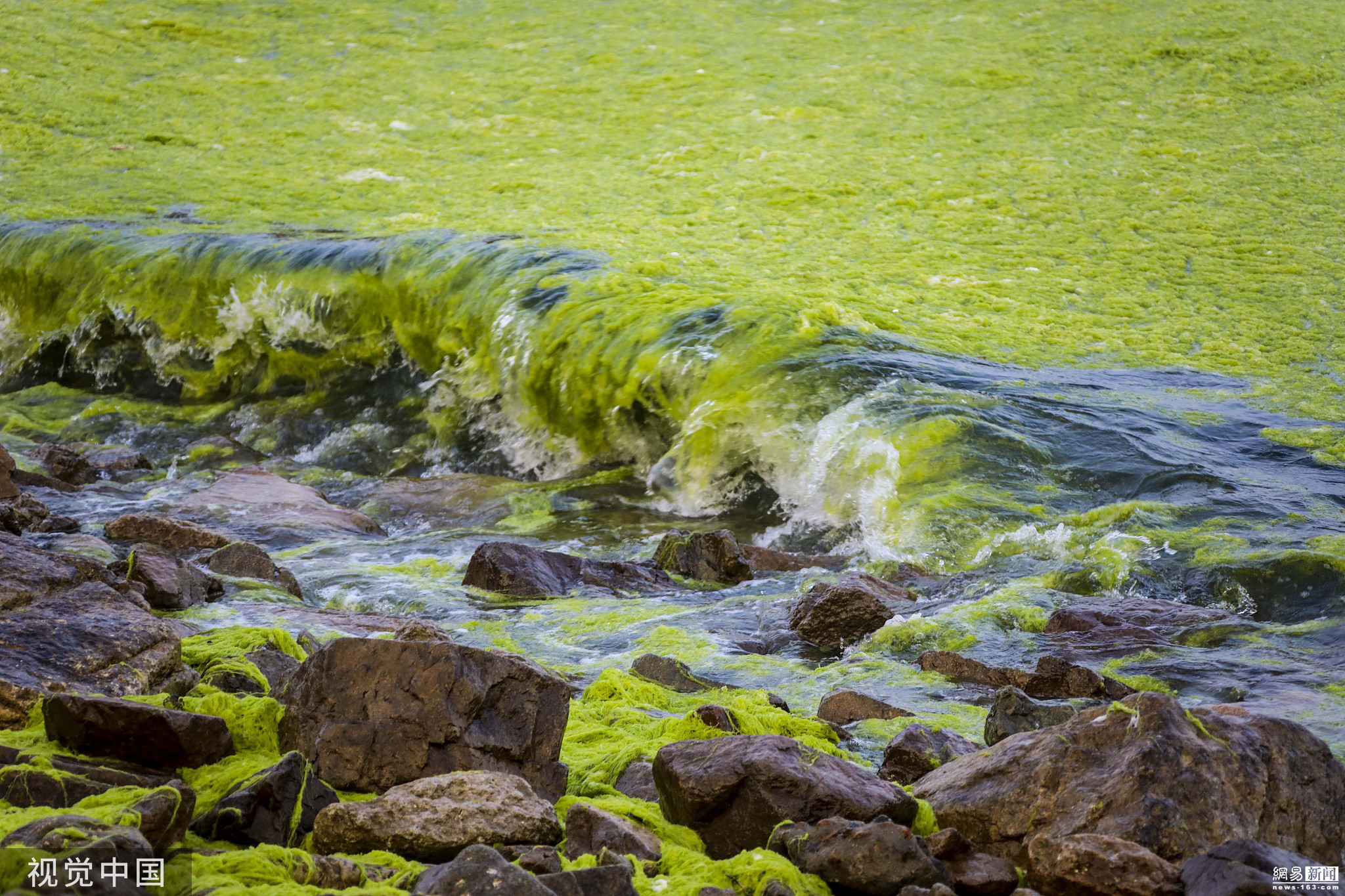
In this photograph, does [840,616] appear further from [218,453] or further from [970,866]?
[218,453]

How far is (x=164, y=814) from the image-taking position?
2.66 m

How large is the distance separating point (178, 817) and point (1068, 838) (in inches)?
84.2

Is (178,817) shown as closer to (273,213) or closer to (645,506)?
(645,506)

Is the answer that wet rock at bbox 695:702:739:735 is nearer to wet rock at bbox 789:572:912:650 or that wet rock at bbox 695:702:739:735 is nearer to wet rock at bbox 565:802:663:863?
wet rock at bbox 565:802:663:863

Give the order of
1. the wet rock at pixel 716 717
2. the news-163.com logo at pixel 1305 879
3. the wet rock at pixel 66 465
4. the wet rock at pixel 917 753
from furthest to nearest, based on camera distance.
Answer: the wet rock at pixel 66 465, the wet rock at pixel 716 717, the wet rock at pixel 917 753, the news-163.com logo at pixel 1305 879

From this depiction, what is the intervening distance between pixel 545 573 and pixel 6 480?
347 centimetres

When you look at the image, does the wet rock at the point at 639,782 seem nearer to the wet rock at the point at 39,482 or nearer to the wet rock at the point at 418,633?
the wet rock at the point at 418,633

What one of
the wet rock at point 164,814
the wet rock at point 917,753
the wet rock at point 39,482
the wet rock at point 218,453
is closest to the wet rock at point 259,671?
the wet rock at point 164,814

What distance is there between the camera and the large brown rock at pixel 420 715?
3.15 meters

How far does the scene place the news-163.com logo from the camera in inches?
95.4

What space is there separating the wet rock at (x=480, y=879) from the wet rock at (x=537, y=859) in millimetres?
145

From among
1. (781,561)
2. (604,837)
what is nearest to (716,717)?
(604,837)

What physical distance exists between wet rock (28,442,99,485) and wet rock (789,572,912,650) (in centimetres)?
601

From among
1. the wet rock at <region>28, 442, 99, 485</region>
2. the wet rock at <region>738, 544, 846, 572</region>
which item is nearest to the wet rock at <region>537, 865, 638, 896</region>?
the wet rock at <region>738, 544, 846, 572</region>
